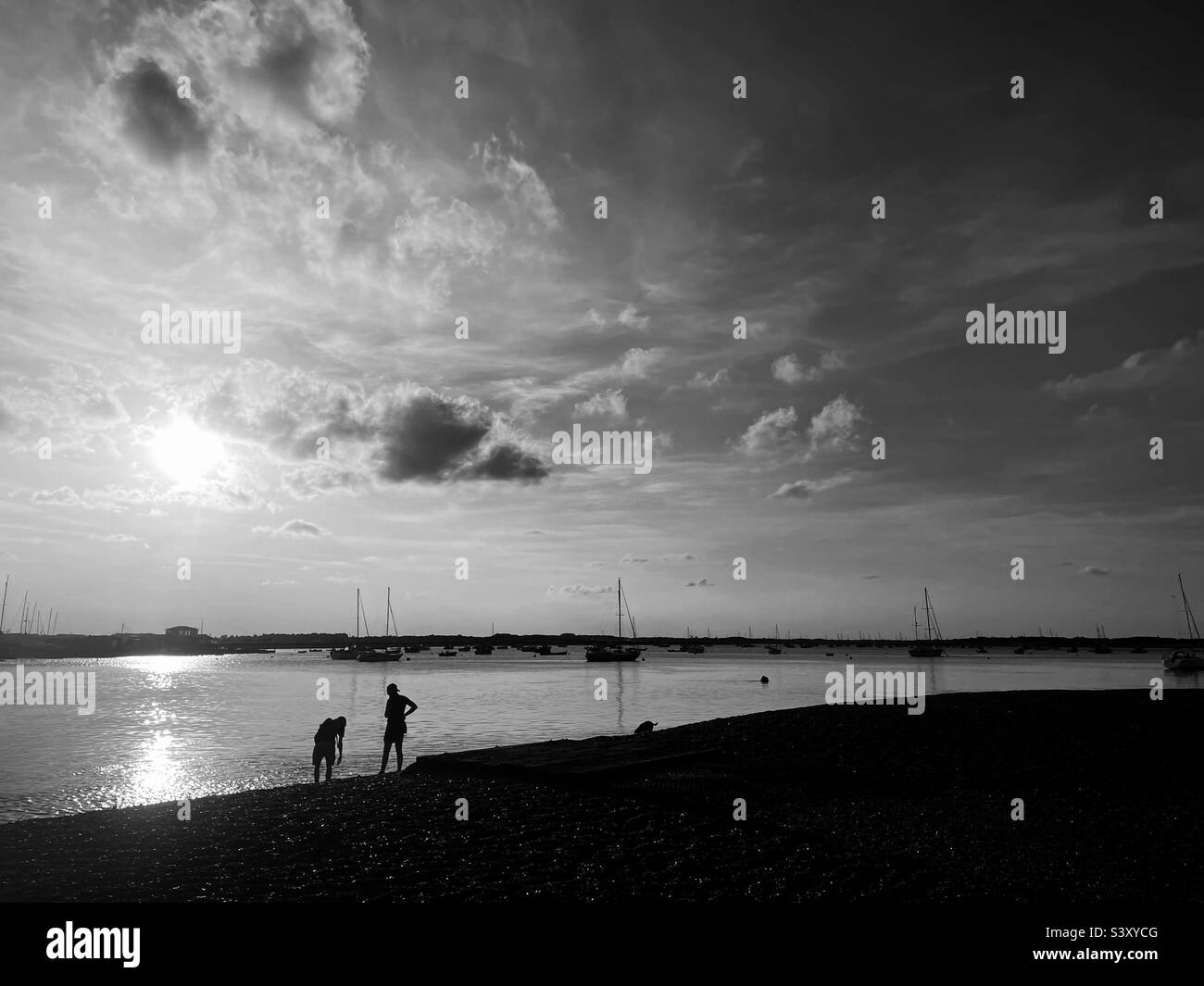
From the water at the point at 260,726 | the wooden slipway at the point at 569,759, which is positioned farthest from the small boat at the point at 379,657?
the wooden slipway at the point at 569,759

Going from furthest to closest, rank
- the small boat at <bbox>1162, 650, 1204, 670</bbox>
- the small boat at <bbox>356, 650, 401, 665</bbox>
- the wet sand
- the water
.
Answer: the small boat at <bbox>356, 650, 401, 665</bbox>, the small boat at <bbox>1162, 650, 1204, 670</bbox>, the water, the wet sand

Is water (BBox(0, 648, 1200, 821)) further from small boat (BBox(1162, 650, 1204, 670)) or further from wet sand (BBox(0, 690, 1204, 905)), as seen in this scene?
small boat (BBox(1162, 650, 1204, 670))

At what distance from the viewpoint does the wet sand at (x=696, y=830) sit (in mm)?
10180

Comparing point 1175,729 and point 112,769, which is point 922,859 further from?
point 112,769

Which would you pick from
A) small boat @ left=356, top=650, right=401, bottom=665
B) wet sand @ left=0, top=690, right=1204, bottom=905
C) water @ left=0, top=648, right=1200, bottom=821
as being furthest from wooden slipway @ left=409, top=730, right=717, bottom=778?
small boat @ left=356, top=650, right=401, bottom=665

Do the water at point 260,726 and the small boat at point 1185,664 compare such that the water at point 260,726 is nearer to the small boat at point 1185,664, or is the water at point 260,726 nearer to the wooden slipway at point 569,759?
the wooden slipway at point 569,759

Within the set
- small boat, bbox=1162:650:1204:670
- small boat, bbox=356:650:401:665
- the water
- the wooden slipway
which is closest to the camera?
the wooden slipway

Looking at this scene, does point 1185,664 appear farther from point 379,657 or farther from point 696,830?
point 379,657

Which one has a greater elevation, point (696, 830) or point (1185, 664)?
point (696, 830)

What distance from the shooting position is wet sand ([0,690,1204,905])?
10180mm

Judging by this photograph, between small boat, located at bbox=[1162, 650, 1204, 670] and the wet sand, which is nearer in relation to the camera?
the wet sand

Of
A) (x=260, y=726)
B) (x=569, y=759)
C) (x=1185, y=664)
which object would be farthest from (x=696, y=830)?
(x=1185, y=664)

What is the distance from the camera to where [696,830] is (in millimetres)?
13062

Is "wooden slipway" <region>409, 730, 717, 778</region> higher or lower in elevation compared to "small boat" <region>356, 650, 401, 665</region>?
higher
